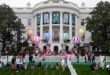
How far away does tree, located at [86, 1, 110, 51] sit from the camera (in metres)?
63.2

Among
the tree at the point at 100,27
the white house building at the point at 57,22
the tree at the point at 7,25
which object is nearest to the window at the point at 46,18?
the white house building at the point at 57,22

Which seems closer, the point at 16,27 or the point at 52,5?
the point at 16,27

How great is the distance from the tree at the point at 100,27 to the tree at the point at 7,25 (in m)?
14.1

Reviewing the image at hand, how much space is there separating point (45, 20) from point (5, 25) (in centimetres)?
1484

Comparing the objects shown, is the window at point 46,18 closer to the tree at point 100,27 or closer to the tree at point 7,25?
the tree at point 7,25

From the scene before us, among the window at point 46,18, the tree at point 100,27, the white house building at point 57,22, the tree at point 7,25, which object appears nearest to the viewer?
the tree at point 100,27

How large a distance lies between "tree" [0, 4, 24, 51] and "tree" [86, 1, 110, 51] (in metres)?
14.1

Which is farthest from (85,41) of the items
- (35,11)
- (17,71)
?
(17,71)

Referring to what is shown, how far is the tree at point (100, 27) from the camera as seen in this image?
6322cm

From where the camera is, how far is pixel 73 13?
8569 cm

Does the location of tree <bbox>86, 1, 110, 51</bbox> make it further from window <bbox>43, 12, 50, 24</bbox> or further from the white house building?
window <bbox>43, 12, 50, 24</bbox>

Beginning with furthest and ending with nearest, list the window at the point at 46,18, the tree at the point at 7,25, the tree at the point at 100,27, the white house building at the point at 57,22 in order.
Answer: the window at the point at 46,18
the white house building at the point at 57,22
the tree at the point at 7,25
the tree at the point at 100,27

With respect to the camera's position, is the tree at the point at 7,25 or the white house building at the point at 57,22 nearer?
the tree at the point at 7,25

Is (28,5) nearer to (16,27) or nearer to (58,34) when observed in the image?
(58,34)
